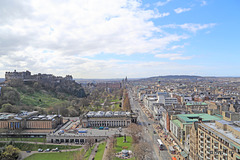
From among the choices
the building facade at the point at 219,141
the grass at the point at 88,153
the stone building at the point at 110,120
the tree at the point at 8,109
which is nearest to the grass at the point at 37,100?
the tree at the point at 8,109

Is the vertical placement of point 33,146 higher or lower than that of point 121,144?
lower

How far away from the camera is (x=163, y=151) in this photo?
5559cm

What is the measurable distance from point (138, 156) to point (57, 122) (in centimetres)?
5181

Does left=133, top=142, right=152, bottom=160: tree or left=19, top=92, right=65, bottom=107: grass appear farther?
left=19, top=92, right=65, bottom=107: grass

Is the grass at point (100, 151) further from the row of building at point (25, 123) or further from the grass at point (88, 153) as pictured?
the row of building at point (25, 123)

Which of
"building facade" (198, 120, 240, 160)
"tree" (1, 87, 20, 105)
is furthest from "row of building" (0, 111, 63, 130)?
"building facade" (198, 120, 240, 160)

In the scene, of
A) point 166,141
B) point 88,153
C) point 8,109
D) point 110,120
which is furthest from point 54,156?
point 8,109

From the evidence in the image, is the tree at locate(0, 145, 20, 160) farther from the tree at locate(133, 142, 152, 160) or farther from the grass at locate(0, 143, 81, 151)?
the tree at locate(133, 142, 152, 160)

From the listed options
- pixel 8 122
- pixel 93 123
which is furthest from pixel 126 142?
pixel 8 122

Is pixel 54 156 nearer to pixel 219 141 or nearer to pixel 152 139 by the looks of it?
pixel 152 139

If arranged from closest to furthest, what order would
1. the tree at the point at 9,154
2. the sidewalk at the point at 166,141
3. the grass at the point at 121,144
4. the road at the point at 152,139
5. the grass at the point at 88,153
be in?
1. the sidewalk at the point at 166,141
2. the road at the point at 152,139
3. the tree at the point at 9,154
4. the grass at the point at 88,153
5. the grass at the point at 121,144

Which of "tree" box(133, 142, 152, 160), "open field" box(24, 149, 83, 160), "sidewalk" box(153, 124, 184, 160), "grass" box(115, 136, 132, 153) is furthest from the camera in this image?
"open field" box(24, 149, 83, 160)

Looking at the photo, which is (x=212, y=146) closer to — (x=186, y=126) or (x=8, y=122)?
(x=186, y=126)

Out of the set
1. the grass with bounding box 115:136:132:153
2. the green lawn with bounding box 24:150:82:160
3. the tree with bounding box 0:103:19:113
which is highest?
the tree with bounding box 0:103:19:113
